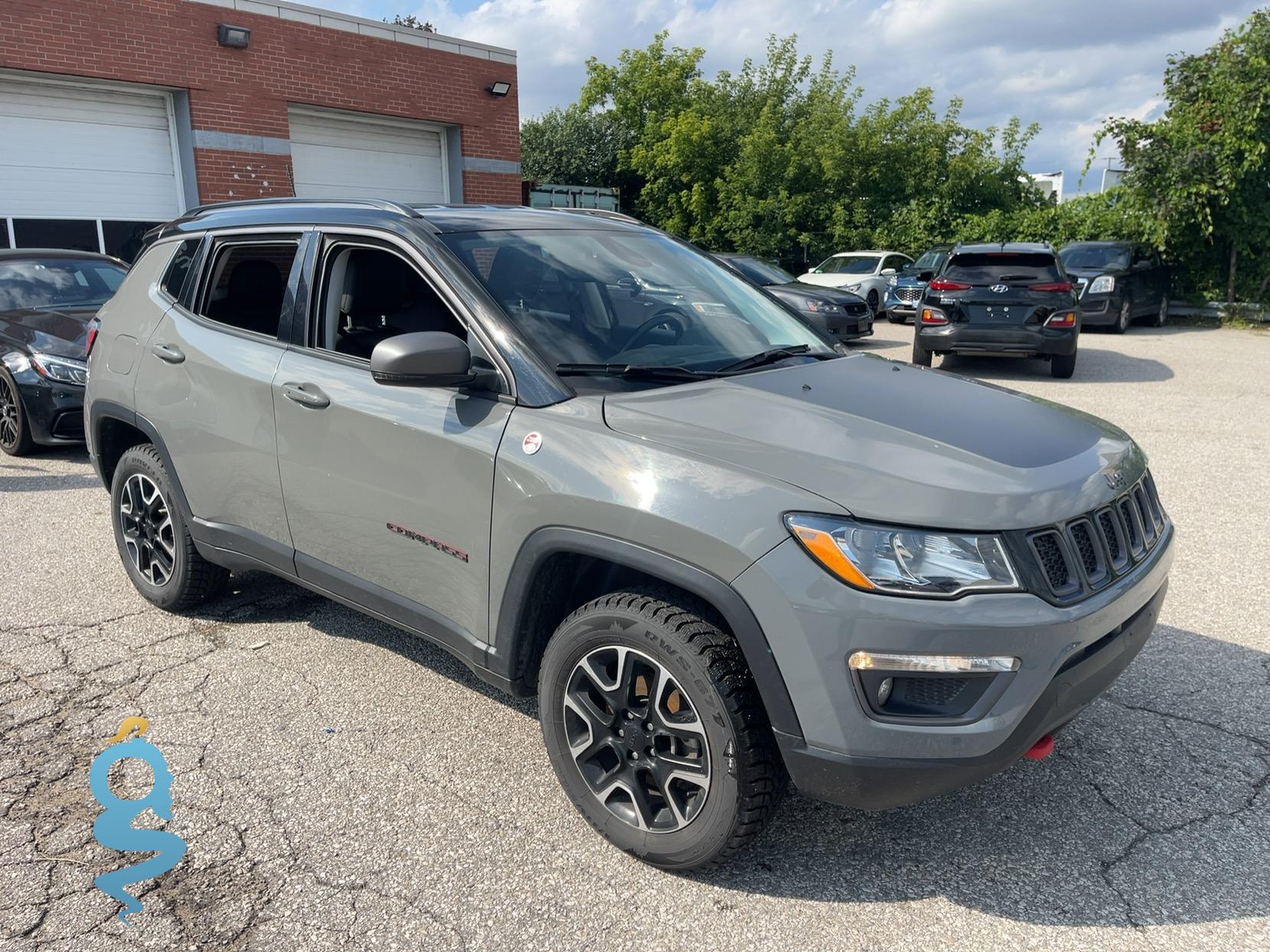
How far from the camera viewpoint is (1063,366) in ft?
38.8

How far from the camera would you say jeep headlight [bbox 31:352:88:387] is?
7.43m

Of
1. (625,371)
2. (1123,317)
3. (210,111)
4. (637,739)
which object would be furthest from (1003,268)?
(210,111)

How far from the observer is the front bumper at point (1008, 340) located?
11.4 meters

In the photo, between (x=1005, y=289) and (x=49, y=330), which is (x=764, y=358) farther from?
(x=1005, y=289)

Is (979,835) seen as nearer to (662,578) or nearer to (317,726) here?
(662,578)

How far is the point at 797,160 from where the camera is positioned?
2628 centimetres

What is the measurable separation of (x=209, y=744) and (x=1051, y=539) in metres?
2.83

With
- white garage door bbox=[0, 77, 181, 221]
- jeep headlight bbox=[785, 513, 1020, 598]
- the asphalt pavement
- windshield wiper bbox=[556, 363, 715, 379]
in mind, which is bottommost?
the asphalt pavement

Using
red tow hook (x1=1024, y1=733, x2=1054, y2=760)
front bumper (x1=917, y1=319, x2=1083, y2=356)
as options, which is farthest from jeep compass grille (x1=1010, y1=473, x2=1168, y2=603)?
front bumper (x1=917, y1=319, x2=1083, y2=356)

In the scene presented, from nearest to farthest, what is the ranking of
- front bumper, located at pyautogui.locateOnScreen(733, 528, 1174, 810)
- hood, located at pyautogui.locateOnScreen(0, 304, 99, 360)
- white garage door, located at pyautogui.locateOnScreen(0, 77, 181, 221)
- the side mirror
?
front bumper, located at pyautogui.locateOnScreen(733, 528, 1174, 810) → the side mirror → hood, located at pyautogui.locateOnScreen(0, 304, 99, 360) → white garage door, located at pyautogui.locateOnScreen(0, 77, 181, 221)

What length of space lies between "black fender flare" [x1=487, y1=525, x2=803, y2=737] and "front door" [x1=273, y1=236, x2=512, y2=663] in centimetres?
14

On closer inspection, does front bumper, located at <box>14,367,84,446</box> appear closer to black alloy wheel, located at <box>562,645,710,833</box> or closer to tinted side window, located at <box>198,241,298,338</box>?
tinted side window, located at <box>198,241,298,338</box>

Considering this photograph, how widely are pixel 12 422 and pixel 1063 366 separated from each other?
11.0 m

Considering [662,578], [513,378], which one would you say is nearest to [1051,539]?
[662,578]
